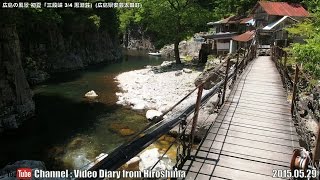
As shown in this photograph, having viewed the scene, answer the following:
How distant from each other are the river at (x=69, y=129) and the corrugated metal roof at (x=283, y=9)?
84.2 ft

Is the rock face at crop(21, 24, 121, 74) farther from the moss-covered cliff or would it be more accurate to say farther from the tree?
the tree

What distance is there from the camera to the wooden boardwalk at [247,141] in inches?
251

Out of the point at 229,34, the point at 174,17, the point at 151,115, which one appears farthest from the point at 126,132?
the point at 229,34

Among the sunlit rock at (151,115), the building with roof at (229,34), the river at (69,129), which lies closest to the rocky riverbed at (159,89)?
the sunlit rock at (151,115)

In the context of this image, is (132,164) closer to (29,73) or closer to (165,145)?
(165,145)

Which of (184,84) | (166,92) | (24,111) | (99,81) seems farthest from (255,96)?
(99,81)

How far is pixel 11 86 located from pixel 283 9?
126 ft

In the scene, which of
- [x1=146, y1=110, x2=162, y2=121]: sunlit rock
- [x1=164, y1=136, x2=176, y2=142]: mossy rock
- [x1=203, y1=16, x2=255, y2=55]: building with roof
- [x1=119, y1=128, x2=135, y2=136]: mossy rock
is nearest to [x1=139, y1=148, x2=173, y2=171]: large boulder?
[x1=164, y1=136, x2=176, y2=142]: mossy rock

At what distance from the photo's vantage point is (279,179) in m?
6.12

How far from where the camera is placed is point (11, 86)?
2136 cm

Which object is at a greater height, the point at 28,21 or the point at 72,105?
the point at 28,21

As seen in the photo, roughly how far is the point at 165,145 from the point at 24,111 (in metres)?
11.3

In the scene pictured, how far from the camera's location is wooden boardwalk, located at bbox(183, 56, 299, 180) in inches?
251

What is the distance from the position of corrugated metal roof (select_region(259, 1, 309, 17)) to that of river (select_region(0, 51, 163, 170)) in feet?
84.2
